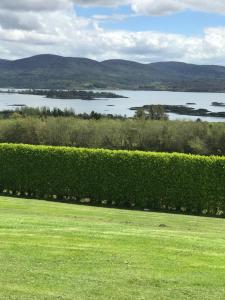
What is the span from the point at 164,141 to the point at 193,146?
7648 mm

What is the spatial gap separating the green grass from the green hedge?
491 inches

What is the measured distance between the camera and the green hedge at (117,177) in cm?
2459

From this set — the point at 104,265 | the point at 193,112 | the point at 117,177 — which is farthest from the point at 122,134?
the point at 193,112

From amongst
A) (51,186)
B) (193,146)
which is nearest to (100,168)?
(51,186)

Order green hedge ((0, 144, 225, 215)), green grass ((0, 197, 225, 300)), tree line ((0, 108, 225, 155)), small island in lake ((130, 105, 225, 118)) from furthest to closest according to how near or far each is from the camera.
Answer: small island in lake ((130, 105, 225, 118)) → tree line ((0, 108, 225, 155)) → green hedge ((0, 144, 225, 215)) → green grass ((0, 197, 225, 300))

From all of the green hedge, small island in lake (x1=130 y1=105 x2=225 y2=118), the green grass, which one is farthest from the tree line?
small island in lake (x1=130 y1=105 x2=225 y2=118)

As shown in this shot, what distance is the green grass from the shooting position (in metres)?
7.30

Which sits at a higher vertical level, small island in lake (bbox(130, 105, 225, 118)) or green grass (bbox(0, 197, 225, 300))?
green grass (bbox(0, 197, 225, 300))

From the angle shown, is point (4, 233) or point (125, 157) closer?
point (4, 233)

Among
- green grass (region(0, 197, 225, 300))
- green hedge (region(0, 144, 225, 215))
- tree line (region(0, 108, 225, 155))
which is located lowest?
tree line (region(0, 108, 225, 155))

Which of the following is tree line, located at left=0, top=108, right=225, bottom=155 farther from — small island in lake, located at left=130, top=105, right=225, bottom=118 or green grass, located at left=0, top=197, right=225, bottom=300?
small island in lake, located at left=130, top=105, right=225, bottom=118

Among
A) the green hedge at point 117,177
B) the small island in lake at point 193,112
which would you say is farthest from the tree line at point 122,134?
the small island in lake at point 193,112

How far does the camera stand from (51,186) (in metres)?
27.7

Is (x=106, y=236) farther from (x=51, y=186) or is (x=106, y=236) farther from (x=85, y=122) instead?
(x=85, y=122)
